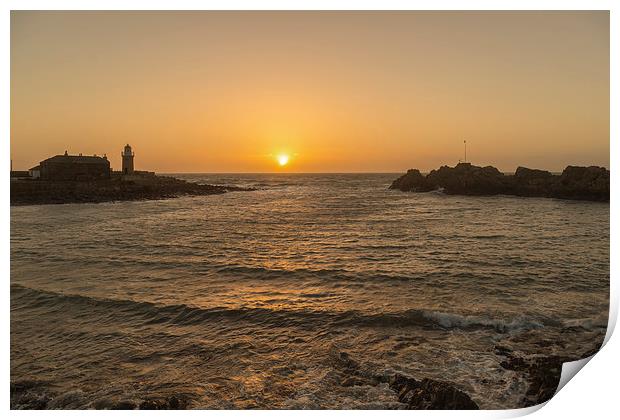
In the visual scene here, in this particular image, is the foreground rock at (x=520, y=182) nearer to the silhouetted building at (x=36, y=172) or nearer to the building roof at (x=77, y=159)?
the building roof at (x=77, y=159)

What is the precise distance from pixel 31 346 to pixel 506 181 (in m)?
32.3

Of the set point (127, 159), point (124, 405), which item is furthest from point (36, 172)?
point (124, 405)

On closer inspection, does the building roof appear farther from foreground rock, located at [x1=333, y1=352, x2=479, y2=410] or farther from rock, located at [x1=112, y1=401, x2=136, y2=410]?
foreground rock, located at [x1=333, y1=352, x2=479, y2=410]

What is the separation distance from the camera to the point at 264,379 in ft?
15.0

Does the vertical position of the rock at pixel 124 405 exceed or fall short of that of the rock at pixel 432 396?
it falls short

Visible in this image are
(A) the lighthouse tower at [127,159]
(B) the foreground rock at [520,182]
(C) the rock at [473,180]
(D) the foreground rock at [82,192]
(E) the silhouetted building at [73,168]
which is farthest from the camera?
(A) the lighthouse tower at [127,159]

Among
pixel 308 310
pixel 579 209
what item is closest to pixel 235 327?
pixel 308 310

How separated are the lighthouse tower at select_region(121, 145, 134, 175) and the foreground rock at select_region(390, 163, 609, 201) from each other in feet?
95.3

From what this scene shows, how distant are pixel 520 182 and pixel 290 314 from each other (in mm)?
28949

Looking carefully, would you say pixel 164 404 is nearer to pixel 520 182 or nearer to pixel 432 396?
pixel 432 396

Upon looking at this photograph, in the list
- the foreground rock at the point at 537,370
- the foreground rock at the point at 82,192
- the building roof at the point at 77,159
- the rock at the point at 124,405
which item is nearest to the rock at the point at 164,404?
the rock at the point at 124,405

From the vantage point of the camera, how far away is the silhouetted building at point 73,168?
94.0ft

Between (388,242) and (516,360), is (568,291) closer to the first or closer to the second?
(516,360)

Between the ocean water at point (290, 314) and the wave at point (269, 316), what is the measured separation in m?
0.03
